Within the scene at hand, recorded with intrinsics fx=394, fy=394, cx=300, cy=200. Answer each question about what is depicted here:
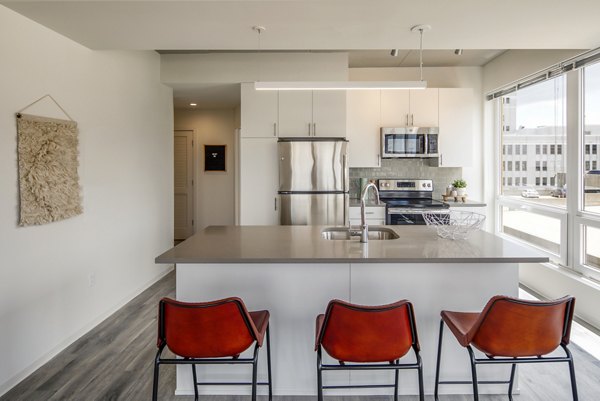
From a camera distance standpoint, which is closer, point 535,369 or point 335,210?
point 535,369

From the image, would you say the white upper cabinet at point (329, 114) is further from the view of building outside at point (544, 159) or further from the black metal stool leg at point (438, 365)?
the black metal stool leg at point (438, 365)

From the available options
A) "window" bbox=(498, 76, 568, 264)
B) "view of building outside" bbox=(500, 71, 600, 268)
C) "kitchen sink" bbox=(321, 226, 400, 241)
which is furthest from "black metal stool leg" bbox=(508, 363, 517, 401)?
"window" bbox=(498, 76, 568, 264)

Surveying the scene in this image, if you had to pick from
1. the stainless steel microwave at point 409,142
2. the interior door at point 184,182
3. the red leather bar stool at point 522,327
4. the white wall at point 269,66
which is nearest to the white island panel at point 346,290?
the red leather bar stool at point 522,327

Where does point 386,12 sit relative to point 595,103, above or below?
above

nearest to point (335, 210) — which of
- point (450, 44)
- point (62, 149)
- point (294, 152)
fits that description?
point (294, 152)

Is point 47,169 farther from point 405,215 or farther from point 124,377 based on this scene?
point 405,215

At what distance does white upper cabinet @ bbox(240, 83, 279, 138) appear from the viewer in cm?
460

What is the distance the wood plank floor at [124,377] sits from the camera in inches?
91.7

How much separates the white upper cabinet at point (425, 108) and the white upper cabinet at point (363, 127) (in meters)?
0.43

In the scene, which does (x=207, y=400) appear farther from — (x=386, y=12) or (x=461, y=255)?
(x=386, y=12)

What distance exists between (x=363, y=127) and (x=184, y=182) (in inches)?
139

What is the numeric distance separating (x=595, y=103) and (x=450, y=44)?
1462 mm

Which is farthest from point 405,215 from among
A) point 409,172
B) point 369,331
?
point 369,331

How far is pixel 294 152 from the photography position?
14.7ft
